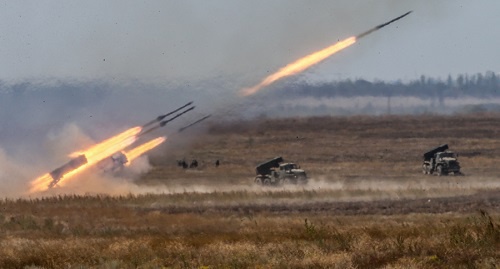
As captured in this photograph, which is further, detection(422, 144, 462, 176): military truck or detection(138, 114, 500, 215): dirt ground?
detection(422, 144, 462, 176): military truck

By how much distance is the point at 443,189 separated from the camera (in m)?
56.0

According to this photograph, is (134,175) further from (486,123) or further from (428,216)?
(486,123)

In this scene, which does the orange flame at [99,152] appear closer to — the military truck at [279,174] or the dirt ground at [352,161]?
the dirt ground at [352,161]

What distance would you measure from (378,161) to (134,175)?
26967mm

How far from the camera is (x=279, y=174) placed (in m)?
68.1

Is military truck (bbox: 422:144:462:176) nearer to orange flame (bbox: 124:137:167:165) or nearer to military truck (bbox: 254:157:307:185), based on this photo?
military truck (bbox: 254:157:307:185)

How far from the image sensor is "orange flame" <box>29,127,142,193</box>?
57.4m

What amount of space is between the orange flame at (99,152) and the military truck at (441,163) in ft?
73.7

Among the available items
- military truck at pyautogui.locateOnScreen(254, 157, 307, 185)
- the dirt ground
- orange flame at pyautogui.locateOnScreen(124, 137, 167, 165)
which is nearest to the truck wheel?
the dirt ground

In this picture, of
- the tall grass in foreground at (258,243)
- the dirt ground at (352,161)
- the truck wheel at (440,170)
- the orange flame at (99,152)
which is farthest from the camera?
the truck wheel at (440,170)

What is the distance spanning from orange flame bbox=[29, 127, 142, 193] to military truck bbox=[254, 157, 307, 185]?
40.1 feet

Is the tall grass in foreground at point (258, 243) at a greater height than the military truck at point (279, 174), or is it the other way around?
the military truck at point (279, 174)

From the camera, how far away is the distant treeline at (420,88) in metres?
107

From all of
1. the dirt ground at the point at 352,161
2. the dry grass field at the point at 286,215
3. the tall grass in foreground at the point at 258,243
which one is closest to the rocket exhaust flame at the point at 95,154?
the dry grass field at the point at 286,215
